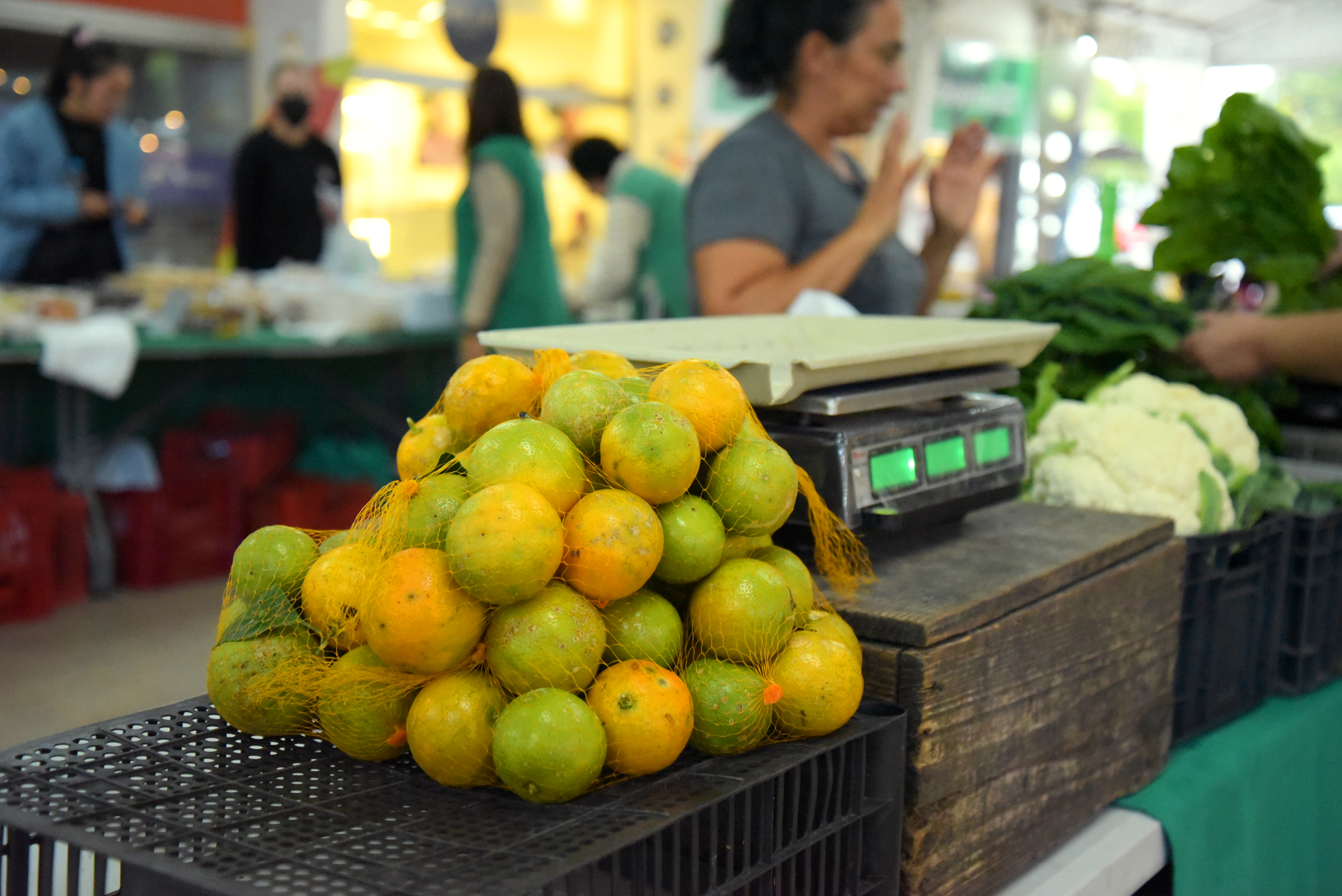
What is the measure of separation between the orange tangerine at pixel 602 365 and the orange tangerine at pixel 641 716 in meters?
0.32

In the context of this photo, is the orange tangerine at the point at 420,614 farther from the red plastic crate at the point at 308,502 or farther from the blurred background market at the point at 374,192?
the red plastic crate at the point at 308,502

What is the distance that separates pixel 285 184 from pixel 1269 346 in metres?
4.76

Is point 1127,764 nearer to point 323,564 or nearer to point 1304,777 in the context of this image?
point 1304,777

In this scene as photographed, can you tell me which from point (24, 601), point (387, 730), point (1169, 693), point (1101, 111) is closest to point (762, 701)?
point (387, 730)

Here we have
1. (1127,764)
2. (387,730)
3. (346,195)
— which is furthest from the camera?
(346,195)

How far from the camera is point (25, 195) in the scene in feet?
15.0

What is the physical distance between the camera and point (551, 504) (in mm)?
849

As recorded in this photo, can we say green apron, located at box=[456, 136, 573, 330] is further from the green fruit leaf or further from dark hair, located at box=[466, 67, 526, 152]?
the green fruit leaf

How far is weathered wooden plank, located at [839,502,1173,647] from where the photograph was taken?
3.32ft

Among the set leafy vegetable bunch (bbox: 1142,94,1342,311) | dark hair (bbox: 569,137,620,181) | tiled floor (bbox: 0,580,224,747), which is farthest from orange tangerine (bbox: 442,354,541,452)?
dark hair (bbox: 569,137,620,181)

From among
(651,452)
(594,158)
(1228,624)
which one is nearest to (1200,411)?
(1228,624)

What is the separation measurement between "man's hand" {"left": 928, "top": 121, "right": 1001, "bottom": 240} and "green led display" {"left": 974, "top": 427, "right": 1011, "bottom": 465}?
1.20 m

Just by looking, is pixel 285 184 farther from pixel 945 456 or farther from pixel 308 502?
pixel 945 456

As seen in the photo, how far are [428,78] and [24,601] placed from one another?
5.67 m
